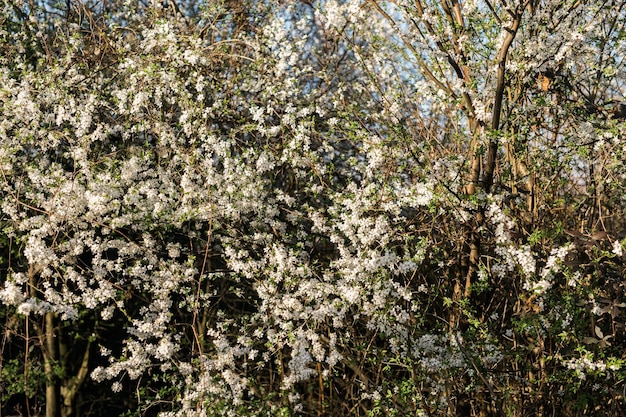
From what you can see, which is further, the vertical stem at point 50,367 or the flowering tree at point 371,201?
the vertical stem at point 50,367

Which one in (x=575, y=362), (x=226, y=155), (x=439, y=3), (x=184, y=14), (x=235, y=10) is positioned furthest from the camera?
(x=184, y=14)

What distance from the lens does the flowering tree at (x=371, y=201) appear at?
190 inches

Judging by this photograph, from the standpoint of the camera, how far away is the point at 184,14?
25.1 ft

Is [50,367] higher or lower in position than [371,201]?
lower

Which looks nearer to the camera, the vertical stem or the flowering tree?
the flowering tree

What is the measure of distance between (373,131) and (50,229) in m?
2.46

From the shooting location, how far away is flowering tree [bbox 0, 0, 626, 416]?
4816 mm

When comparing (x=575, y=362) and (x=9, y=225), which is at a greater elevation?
(x=9, y=225)

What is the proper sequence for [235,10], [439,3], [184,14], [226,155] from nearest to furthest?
[439,3] → [226,155] → [235,10] → [184,14]

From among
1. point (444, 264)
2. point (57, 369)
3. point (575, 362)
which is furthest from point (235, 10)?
point (575, 362)

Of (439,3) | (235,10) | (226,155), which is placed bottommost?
(226,155)

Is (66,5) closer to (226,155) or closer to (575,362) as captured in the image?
(226,155)

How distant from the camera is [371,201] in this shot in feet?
16.7

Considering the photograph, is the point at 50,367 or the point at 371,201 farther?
the point at 50,367
